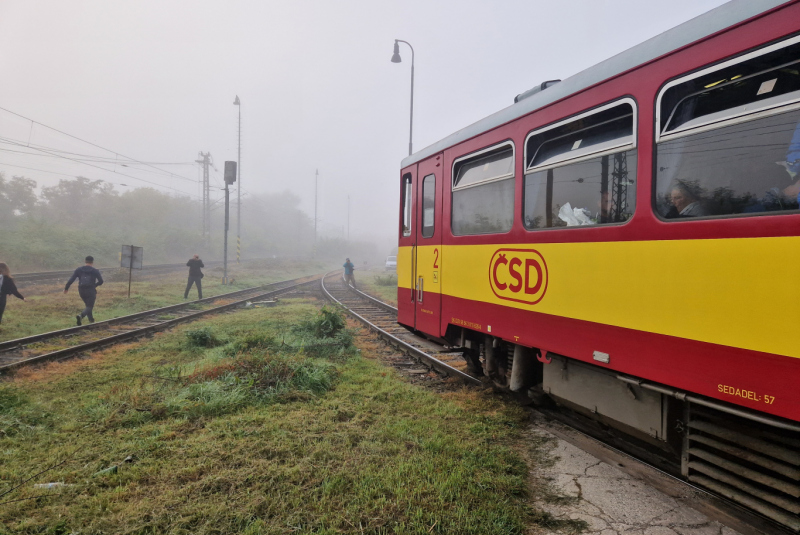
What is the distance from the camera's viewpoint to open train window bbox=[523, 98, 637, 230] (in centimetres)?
333

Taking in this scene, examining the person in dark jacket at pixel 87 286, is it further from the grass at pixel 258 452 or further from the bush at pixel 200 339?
the grass at pixel 258 452

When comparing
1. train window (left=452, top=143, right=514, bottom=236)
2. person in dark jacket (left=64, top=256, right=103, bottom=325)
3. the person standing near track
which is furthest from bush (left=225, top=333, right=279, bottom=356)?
the person standing near track

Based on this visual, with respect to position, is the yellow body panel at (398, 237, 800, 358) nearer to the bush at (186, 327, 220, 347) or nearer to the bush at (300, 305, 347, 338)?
the bush at (300, 305, 347, 338)

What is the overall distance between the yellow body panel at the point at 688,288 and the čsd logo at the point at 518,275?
0.09m

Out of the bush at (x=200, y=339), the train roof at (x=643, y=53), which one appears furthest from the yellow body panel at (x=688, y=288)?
the bush at (x=200, y=339)

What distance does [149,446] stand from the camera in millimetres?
4273

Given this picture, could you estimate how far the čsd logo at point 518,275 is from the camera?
413 cm

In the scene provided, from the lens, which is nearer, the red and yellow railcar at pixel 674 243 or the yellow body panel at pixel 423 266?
the red and yellow railcar at pixel 674 243

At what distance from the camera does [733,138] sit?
2613 mm

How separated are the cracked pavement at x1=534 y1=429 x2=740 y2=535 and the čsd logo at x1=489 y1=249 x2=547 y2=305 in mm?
1573

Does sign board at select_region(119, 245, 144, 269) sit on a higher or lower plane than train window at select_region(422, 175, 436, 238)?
lower

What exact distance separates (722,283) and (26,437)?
643 centimetres

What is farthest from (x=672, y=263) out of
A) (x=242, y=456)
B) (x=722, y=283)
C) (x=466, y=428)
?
(x=242, y=456)

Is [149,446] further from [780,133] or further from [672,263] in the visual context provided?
[780,133]
